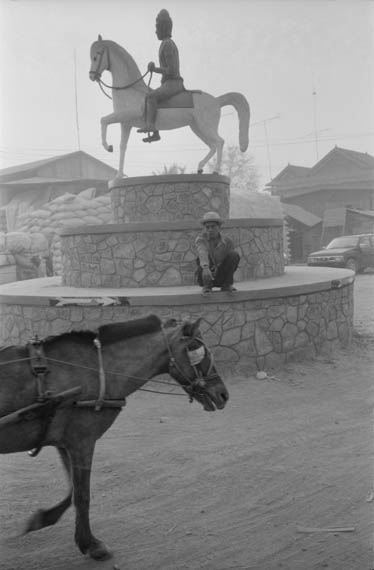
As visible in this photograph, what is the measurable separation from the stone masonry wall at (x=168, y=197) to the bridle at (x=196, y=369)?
6.45m

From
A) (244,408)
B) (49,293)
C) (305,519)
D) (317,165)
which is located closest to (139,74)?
(49,293)

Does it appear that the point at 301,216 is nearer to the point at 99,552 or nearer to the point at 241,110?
the point at 241,110

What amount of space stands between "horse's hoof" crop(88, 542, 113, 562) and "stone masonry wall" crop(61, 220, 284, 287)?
547 centimetres

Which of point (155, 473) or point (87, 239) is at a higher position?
point (87, 239)

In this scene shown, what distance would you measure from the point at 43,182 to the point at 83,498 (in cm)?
2556

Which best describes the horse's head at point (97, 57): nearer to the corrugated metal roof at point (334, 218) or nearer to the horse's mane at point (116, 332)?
the horse's mane at point (116, 332)

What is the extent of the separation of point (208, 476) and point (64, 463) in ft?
4.27

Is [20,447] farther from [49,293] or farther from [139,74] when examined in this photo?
[139,74]

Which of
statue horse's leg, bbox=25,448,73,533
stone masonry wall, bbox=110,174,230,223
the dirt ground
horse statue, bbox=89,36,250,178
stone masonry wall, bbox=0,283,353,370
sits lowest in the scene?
the dirt ground

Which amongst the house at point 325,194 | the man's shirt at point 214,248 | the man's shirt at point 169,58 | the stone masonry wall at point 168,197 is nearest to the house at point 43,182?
the house at point 325,194

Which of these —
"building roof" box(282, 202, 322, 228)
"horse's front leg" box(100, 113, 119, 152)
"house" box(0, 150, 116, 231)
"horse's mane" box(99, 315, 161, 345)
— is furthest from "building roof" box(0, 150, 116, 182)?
"horse's mane" box(99, 315, 161, 345)

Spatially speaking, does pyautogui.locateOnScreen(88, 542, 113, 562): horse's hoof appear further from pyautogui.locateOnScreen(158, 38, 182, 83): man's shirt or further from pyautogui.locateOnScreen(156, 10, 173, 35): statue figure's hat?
pyautogui.locateOnScreen(156, 10, 173, 35): statue figure's hat

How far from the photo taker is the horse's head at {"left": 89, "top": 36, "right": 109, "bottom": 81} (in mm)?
9633

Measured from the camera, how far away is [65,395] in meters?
2.83
